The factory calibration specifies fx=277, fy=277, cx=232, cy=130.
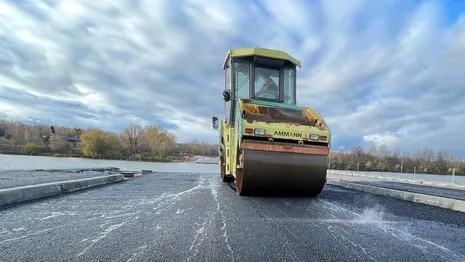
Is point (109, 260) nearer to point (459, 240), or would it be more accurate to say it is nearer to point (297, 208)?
point (297, 208)

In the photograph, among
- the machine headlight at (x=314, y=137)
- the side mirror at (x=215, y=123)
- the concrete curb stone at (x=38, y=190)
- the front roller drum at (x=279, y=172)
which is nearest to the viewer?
the concrete curb stone at (x=38, y=190)

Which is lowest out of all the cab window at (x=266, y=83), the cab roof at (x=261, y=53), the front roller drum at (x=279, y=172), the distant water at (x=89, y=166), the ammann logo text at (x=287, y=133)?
the distant water at (x=89, y=166)

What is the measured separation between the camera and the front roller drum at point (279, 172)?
18.4 feet

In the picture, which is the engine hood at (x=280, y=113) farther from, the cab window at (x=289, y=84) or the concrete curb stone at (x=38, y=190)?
the concrete curb stone at (x=38, y=190)

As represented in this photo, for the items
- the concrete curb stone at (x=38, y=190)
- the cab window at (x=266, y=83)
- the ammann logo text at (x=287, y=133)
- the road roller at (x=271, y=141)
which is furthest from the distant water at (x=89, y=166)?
the ammann logo text at (x=287, y=133)

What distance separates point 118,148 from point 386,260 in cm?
5560

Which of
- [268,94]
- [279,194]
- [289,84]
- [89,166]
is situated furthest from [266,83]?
[89,166]

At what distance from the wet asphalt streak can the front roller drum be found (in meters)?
0.85

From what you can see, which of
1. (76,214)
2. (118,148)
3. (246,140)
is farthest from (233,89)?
(118,148)

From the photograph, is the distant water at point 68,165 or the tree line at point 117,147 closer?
the distant water at point 68,165

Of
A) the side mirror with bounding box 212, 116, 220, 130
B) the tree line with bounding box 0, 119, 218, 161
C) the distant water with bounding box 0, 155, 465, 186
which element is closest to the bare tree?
the tree line with bounding box 0, 119, 218, 161

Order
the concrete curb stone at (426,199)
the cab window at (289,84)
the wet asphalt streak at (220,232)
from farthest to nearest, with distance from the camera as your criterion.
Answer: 1. the cab window at (289,84)
2. the concrete curb stone at (426,199)
3. the wet asphalt streak at (220,232)

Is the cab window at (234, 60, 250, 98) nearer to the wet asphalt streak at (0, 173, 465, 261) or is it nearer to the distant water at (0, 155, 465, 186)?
the wet asphalt streak at (0, 173, 465, 261)

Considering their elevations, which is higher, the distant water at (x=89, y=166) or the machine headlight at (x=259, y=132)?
the machine headlight at (x=259, y=132)
